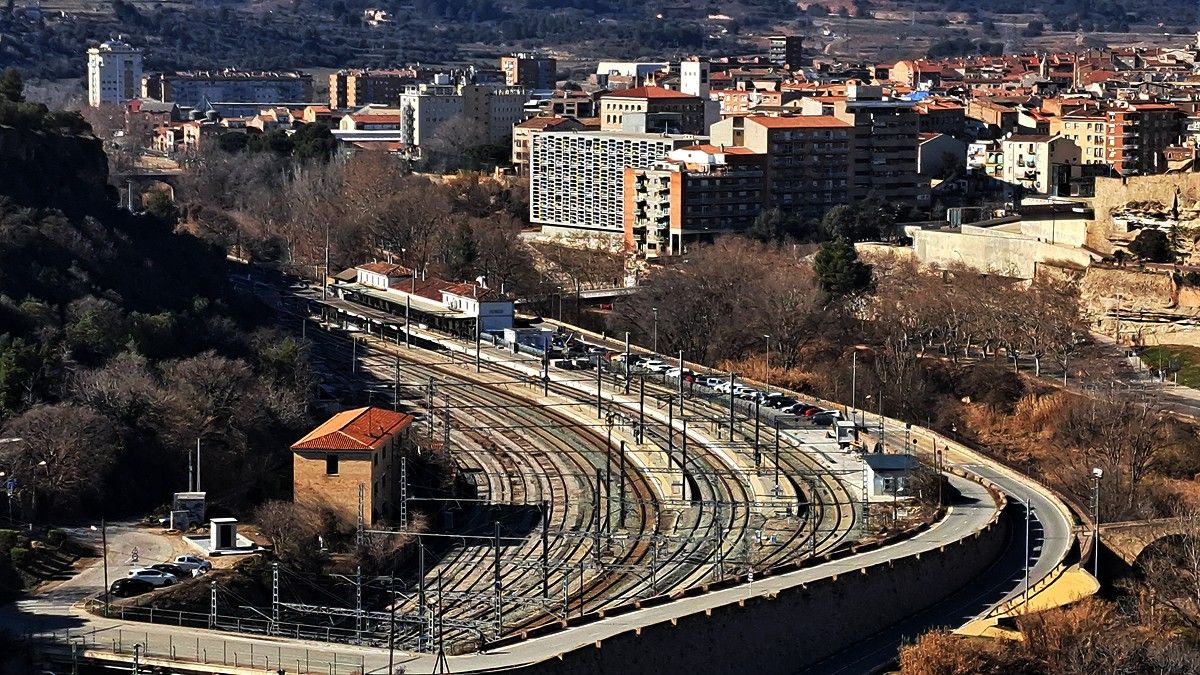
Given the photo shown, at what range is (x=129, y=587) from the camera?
74.0 ft

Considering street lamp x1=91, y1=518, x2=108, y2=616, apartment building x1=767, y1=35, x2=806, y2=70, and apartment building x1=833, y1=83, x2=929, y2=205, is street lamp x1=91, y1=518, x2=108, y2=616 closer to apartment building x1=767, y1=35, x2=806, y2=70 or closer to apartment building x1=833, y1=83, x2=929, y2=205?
apartment building x1=833, y1=83, x2=929, y2=205

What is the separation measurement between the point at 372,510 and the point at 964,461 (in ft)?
25.5

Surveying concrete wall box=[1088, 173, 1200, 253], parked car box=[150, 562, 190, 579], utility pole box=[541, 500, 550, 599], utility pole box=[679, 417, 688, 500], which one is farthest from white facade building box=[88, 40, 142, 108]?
parked car box=[150, 562, 190, 579]

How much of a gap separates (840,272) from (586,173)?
15337 millimetres

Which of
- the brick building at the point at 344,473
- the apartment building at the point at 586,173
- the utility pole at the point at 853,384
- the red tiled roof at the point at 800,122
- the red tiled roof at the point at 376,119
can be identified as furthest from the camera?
the red tiled roof at the point at 376,119

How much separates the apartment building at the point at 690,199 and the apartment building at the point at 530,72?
40679 mm

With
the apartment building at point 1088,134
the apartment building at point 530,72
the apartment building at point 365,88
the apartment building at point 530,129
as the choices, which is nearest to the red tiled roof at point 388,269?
the apartment building at point 530,129

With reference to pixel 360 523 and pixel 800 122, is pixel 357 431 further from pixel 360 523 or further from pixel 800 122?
pixel 800 122

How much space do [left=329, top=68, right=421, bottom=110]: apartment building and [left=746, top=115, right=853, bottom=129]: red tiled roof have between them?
3840 cm

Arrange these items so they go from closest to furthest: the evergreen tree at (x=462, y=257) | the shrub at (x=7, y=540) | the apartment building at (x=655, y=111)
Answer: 1. the shrub at (x=7, y=540)
2. the evergreen tree at (x=462, y=257)
3. the apartment building at (x=655, y=111)

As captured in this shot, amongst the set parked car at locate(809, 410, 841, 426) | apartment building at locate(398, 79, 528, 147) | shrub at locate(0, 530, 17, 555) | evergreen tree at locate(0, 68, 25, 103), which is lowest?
parked car at locate(809, 410, 841, 426)

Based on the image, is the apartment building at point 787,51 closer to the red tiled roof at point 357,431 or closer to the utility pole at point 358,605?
the red tiled roof at point 357,431

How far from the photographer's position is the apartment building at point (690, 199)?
52188 millimetres

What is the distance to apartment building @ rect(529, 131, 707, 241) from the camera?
56.4 m
